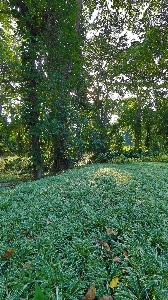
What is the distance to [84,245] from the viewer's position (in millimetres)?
1554

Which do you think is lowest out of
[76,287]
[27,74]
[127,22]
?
[76,287]

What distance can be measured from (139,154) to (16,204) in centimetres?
745

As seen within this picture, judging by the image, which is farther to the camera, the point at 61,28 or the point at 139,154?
the point at 139,154

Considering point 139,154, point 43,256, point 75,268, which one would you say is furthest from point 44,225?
point 139,154

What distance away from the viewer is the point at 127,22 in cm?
1008

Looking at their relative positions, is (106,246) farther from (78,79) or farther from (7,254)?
(78,79)

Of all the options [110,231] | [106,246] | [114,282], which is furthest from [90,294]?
[110,231]

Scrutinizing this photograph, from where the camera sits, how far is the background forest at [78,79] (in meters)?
5.64

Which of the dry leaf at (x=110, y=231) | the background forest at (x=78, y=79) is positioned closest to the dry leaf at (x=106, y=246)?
the dry leaf at (x=110, y=231)

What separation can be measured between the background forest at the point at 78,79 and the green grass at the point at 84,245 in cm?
360

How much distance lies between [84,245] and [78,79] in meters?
6.81

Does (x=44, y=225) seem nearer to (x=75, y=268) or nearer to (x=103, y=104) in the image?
(x=75, y=268)

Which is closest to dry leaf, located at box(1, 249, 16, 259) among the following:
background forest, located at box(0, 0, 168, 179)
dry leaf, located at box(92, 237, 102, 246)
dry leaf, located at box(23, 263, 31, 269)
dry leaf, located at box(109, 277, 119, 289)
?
dry leaf, located at box(23, 263, 31, 269)

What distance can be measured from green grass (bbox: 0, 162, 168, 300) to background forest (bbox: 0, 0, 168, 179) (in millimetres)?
3604
